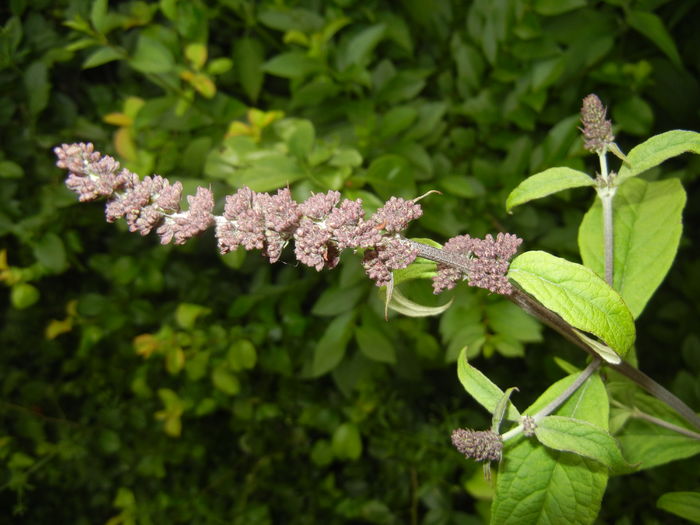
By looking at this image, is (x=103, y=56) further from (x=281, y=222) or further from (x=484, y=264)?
(x=484, y=264)

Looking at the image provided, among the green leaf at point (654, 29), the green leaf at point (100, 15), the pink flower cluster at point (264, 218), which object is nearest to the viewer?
the pink flower cluster at point (264, 218)

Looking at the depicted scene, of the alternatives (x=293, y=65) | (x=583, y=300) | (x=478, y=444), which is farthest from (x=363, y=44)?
(x=478, y=444)

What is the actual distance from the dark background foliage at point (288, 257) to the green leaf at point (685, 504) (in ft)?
1.78

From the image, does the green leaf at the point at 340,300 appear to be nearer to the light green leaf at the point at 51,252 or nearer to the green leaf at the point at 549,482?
the green leaf at the point at 549,482

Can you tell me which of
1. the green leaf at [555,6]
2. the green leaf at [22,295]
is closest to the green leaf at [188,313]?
the green leaf at [22,295]

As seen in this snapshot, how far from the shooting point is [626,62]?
73.7 inches

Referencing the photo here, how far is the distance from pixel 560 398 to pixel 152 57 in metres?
1.40

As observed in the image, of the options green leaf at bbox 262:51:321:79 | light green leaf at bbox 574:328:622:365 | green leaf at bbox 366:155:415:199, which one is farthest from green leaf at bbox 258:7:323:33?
light green leaf at bbox 574:328:622:365

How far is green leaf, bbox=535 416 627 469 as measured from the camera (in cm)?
76

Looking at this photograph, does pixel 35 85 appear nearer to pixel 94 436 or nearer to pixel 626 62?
pixel 94 436

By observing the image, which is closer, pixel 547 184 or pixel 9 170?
pixel 547 184

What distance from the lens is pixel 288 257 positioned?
2.04 m

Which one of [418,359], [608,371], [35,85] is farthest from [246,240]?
[35,85]

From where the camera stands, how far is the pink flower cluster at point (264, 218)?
700mm
